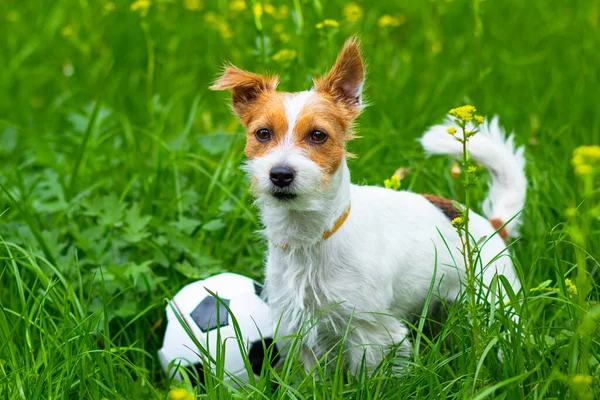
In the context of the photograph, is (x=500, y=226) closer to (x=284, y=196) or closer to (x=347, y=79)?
(x=347, y=79)

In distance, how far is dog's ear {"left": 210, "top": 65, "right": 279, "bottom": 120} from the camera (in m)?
3.28

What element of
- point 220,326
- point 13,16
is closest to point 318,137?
point 220,326

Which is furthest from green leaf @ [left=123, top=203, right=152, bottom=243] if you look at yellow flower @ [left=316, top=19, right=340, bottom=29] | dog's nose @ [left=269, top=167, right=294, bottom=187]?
yellow flower @ [left=316, top=19, right=340, bottom=29]

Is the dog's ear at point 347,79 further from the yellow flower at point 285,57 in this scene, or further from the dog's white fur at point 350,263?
the yellow flower at point 285,57

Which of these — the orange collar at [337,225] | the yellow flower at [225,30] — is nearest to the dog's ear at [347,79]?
the orange collar at [337,225]

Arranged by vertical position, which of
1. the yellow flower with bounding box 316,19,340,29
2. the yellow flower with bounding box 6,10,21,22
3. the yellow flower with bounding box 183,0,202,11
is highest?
the yellow flower with bounding box 183,0,202,11

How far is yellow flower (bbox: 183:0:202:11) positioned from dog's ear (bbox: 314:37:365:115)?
3.61m

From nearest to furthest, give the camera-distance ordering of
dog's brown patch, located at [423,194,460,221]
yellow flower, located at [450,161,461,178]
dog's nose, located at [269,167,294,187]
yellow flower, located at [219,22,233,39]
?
1. dog's nose, located at [269,167,294,187]
2. dog's brown patch, located at [423,194,460,221]
3. yellow flower, located at [450,161,461,178]
4. yellow flower, located at [219,22,233,39]

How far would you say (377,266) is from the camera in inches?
124

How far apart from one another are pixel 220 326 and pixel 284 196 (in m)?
0.67

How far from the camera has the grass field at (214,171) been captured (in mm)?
2838

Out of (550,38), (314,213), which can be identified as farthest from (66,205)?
(550,38)

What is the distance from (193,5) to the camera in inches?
262

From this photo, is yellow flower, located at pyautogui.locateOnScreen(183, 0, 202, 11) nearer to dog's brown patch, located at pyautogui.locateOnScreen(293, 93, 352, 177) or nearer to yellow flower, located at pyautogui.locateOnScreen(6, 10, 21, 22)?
yellow flower, located at pyautogui.locateOnScreen(6, 10, 21, 22)
